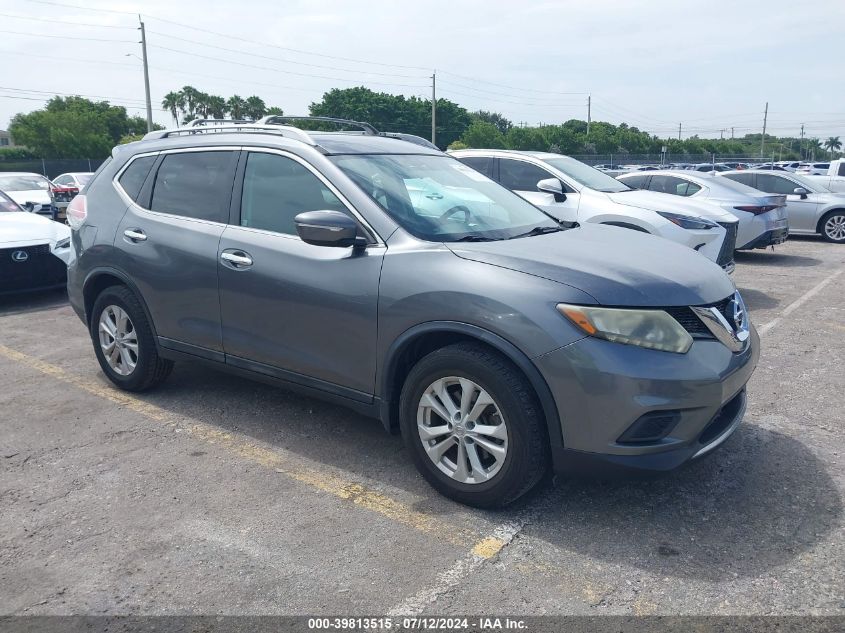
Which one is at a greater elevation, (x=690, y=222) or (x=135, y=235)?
(x=135, y=235)

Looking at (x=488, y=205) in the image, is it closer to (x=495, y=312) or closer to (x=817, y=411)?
(x=495, y=312)

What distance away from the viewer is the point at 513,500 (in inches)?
132

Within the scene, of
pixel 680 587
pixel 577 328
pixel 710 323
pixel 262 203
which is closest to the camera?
pixel 680 587

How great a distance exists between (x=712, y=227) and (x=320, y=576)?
6.82 metres

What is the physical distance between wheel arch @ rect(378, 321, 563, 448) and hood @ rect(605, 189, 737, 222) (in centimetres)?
566

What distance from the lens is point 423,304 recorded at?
11.3 feet

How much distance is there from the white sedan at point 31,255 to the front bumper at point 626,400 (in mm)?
6626

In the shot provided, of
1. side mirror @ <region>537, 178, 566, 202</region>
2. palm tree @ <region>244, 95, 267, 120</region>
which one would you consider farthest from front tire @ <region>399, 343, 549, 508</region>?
palm tree @ <region>244, 95, 267, 120</region>

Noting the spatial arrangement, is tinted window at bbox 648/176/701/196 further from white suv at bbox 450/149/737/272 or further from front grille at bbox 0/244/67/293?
front grille at bbox 0/244/67/293

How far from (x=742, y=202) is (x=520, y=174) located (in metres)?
3.91

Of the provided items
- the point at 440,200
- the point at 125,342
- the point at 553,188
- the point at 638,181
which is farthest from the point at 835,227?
the point at 125,342

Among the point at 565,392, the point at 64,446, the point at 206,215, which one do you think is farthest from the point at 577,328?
the point at 64,446

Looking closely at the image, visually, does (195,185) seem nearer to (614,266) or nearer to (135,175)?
(135,175)

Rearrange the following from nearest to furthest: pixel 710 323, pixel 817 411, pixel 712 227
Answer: pixel 710 323
pixel 817 411
pixel 712 227
